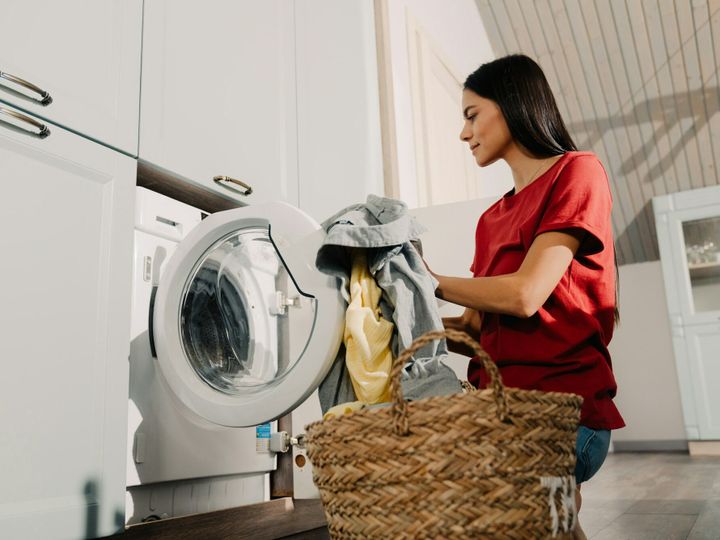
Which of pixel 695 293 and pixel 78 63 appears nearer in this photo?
pixel 78 63

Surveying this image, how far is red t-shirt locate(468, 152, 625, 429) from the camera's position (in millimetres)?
1002

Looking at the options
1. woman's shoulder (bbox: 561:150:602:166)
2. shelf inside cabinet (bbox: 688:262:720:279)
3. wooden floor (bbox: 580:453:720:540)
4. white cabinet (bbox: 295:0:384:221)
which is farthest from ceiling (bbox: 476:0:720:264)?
woman's shoulder (bbox: 561:150:602:166)

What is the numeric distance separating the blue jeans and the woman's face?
1.65 feet

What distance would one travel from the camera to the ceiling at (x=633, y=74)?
13.1 ft

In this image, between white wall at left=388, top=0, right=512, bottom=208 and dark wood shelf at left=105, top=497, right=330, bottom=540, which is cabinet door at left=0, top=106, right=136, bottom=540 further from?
white wall at left=388, top=0, right=512, bottom=208

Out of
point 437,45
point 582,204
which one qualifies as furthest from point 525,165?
point 437,45

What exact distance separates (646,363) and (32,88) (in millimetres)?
5382

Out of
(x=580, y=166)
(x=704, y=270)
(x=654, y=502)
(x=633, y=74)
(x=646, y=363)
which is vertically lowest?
(x=654, y=502)

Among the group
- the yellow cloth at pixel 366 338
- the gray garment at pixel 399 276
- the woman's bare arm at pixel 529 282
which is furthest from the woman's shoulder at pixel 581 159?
the yellow cloth at pixel 366 338

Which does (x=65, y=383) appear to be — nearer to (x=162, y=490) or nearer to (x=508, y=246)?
(x=162, y=490)

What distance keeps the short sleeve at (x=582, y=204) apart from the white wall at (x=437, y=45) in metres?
1.48

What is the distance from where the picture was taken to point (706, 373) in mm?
4672

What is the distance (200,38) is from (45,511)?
109 cm

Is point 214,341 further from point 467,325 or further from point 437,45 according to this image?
point 437,45
